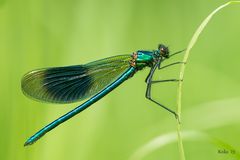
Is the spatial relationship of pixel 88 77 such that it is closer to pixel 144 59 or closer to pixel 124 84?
pixel 144 59

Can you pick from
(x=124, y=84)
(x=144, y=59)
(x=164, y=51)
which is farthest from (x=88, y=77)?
(x=124, y=84)

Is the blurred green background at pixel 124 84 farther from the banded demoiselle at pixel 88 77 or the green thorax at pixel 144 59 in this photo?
the green thorax at pixel 144 59

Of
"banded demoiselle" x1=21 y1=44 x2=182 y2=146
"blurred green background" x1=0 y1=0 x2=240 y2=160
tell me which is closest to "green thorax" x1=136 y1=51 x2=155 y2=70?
"banded demoiselle" x1=21 y1=44 x2=182 y2=146

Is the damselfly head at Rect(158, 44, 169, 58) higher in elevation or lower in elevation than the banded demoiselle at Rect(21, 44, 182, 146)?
higher

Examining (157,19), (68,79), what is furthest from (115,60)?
(157,19)

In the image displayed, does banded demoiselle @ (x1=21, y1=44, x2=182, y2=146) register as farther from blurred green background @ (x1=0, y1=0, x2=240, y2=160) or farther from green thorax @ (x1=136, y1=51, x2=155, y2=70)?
blurred green background @ (x1=0, y1=0, x2=240, y2=160)

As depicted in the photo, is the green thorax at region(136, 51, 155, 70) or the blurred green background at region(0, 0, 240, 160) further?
the green thorax at region(136, 51, 155, 70)
